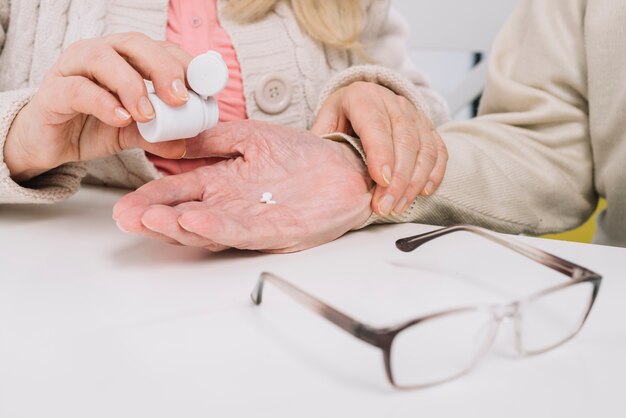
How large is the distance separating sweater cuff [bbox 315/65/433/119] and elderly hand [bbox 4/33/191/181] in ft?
0.91

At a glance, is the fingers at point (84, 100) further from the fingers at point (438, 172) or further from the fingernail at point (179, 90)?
the fingers at point (438, 172)

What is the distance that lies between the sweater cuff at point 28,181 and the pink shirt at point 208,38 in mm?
232

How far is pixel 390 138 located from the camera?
23.1 inches

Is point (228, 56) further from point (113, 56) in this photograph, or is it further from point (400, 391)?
point (400, 391)

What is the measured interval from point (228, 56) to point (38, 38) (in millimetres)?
237

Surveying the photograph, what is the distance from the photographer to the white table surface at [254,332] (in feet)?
0.98

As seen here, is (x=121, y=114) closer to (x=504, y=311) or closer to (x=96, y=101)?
(x=96, y=101)

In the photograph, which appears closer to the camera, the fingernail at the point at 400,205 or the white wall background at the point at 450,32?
the fingernail at the point at 400,205

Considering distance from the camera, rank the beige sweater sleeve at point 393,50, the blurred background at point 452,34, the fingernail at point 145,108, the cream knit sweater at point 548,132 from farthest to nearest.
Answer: the blurred background at point 452,34 < the beige sweater sleeve at point 393,50 < the cream knit sweater at point 548,132 < the fingernail at point 145,108

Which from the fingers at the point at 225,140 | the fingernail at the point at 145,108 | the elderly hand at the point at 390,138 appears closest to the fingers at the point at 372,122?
the elderly hand at the point at 390,138

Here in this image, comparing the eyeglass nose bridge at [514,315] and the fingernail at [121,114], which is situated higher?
the fingernail at [121,114]

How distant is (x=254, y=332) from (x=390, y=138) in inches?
11.3

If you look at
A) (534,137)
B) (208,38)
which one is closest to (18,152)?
(208,38)

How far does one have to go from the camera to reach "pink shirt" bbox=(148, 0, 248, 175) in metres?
0.78
